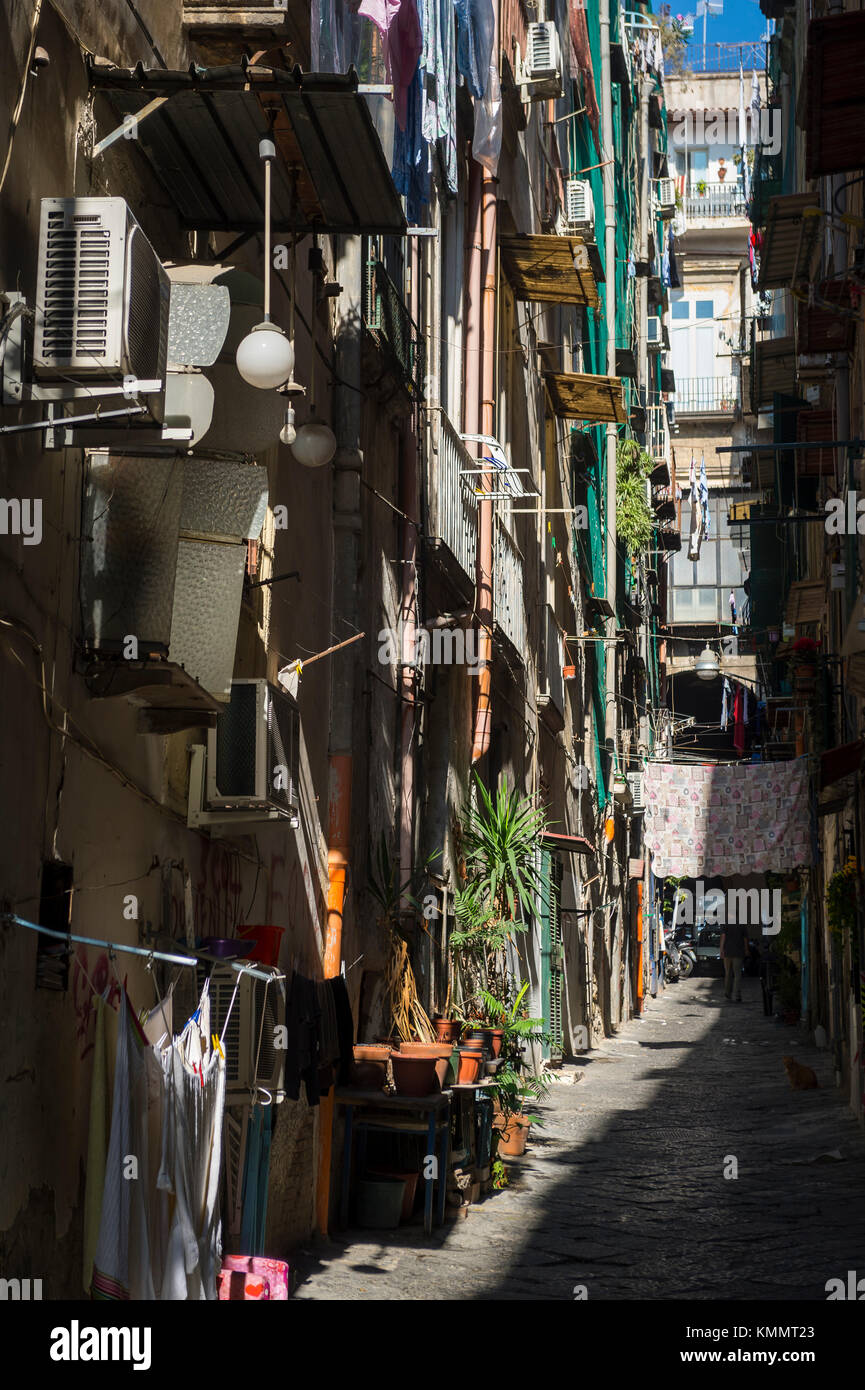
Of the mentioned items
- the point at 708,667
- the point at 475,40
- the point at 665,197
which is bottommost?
the point at 475,40

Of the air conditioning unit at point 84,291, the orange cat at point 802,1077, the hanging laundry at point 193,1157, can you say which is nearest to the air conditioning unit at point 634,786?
the orange cat at point 802,1077

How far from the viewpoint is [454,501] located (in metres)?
13.9

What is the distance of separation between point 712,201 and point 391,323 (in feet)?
166

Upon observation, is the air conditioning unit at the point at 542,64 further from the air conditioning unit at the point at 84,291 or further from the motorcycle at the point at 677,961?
the motorcycle at the point at 677,961

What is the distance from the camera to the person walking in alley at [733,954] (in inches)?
1373

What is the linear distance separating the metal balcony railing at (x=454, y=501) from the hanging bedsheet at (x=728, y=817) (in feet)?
32.3

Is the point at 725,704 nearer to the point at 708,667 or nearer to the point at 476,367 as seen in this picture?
the point at 708,667

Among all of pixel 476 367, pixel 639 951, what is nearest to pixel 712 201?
pixel 639 951

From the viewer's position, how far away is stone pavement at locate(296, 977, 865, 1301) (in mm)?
8977

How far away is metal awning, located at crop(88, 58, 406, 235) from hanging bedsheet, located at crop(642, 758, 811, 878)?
54.2 ft

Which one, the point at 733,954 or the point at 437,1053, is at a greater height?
the point at 733,954

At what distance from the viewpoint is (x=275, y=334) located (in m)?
6.23

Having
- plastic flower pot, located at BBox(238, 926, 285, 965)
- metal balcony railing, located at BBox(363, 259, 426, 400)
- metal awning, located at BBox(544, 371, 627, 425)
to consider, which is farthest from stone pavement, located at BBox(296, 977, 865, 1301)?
metal awning, located at BBox(544, 371, 627, 425)

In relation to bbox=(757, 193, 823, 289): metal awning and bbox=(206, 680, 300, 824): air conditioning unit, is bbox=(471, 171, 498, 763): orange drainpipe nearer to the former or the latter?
bbox=(757, 193, 823, 289): metal awning
